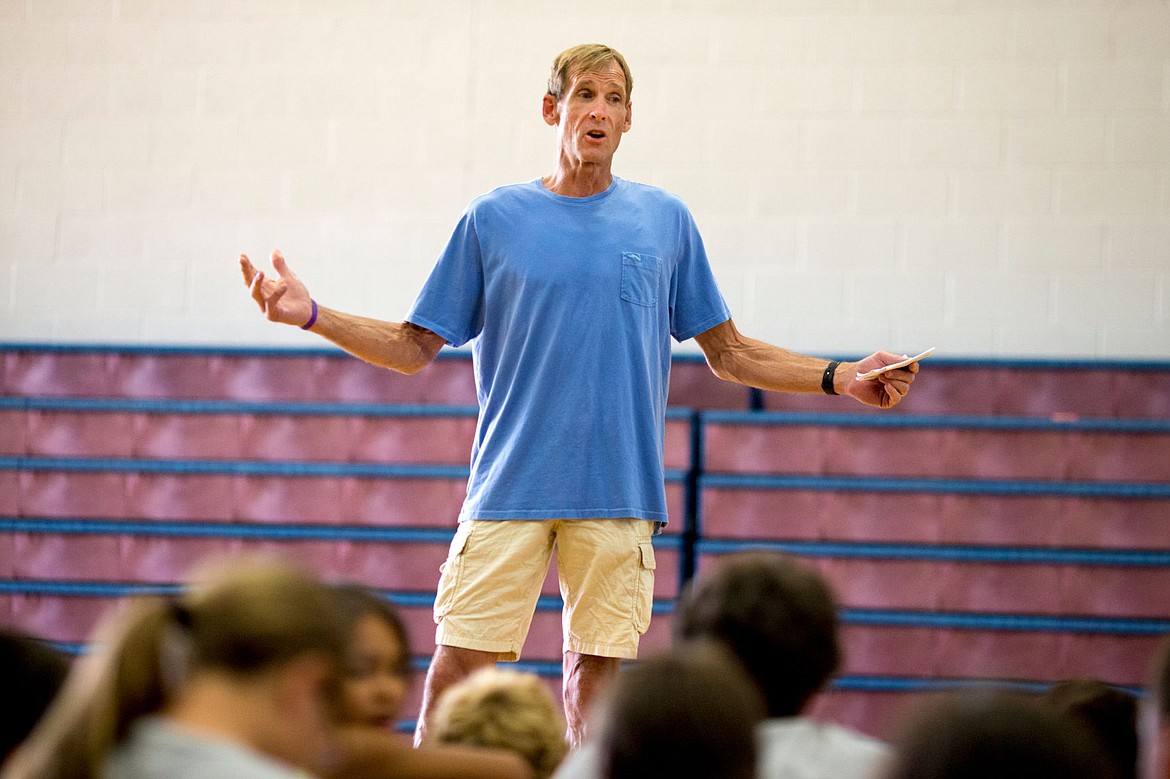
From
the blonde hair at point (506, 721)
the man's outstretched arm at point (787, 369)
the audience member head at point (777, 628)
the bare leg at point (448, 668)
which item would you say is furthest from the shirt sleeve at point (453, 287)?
the audience member head at point (777, 628)

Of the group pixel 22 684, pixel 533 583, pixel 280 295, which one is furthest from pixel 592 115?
pixel 22 684

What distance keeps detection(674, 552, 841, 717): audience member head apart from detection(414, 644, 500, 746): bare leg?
111cm

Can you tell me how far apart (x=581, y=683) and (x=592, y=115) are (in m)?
1.16

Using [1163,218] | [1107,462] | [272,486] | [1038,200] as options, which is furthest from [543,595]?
[1163,218]

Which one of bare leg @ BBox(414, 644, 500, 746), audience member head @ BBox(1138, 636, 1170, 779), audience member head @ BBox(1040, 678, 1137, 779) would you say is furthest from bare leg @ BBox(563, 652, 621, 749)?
audience member head @ BBox(1138, 636, 1170, 779)

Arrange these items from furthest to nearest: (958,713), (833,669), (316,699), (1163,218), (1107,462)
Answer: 1. (1163,218)
2. (1107,462)
3. (833,669)
4. (316,699)
5. (958,713)

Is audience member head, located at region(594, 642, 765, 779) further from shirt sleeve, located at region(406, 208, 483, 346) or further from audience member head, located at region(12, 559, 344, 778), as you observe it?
shirt sleeve, located at region(406, 208, 483, 346)

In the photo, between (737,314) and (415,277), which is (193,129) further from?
(737,314)

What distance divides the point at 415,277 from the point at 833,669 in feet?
10.9

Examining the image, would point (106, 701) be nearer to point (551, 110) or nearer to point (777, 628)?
point (777, 628)

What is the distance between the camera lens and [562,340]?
8.77 ft

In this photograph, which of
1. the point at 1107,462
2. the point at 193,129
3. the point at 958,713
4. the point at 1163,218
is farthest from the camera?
the point at 193,129

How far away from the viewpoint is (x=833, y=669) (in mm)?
1599

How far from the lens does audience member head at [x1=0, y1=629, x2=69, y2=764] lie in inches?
59.6
